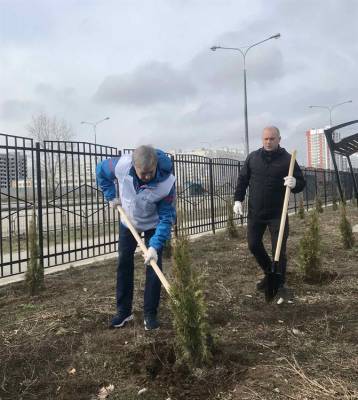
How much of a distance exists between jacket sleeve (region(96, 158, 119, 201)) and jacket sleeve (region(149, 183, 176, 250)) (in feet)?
1.77

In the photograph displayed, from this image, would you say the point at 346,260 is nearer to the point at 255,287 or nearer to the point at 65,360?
the point at 255,287

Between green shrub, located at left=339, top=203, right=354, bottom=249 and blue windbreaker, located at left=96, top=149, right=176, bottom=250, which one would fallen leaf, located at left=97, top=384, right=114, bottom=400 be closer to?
blue windbreaker, located at left=96, top=149, right=176, bottom=250

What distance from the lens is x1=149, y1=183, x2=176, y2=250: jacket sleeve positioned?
3.41 metres

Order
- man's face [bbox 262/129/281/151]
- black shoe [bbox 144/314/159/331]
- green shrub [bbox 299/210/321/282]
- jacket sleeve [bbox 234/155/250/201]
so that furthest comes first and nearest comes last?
green shrub [bbox 299/210/321/282] → jacket sleeve [bbox 234/155/250/201] → man's face [bbox 262/129/281/151] → black shoe [bbox 144/314/159/331]

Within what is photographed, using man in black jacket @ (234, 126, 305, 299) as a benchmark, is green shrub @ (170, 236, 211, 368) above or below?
below

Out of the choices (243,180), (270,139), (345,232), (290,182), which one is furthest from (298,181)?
(345,232)

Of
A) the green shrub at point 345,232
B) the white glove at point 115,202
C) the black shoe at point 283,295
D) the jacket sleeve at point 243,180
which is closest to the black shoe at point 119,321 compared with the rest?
the white glove at point 115,202

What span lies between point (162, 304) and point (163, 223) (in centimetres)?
124

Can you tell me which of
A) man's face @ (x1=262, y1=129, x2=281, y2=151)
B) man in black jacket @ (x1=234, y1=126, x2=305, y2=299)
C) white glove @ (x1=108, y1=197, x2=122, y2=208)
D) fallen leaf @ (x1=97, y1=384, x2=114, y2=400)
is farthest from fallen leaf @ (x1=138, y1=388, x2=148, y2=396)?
man's face @ (x1=262, y1=129, x2=281, y2=151)

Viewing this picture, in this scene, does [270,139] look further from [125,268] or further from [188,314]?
[188,314]

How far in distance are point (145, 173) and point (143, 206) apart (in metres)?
0.37

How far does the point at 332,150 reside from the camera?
32.8 feet

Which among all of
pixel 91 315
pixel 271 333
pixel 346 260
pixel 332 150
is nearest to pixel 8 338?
pixel 91 315

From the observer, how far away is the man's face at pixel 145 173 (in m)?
3.25
